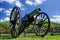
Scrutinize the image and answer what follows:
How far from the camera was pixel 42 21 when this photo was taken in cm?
1678

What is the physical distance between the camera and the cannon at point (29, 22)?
1671 centimetres

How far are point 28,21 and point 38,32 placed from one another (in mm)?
1570

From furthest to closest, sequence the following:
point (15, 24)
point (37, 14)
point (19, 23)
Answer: point (15, 24)
point (19, 23)
point (37, 14)

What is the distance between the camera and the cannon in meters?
16.7

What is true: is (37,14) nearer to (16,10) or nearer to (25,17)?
(25,17)

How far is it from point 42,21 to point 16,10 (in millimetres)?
3209

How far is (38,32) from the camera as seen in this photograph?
17.0m

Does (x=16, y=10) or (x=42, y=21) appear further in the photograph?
(x=16, y=10)

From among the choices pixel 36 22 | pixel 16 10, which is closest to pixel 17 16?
pixel 16 10

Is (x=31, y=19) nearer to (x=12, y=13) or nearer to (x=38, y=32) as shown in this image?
(x=38, y=32)

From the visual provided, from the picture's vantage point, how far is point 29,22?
1825cm

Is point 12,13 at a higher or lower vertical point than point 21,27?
higher

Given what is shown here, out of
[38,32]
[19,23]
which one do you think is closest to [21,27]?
[19,23]

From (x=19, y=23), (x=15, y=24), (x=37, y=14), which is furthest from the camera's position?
(x=15, y=24)
